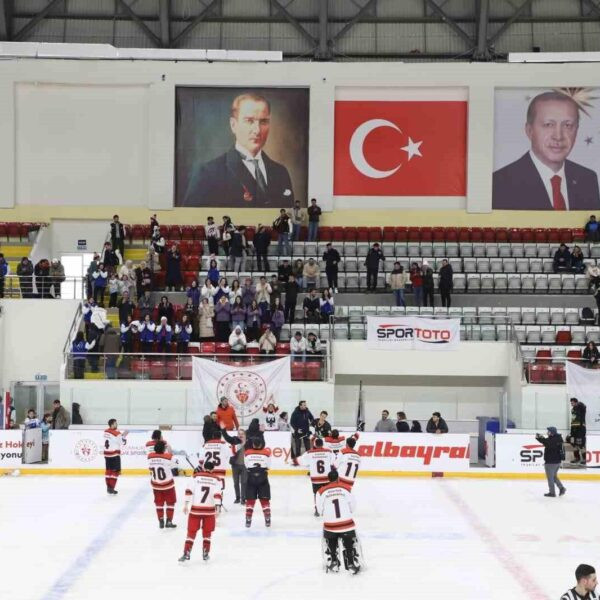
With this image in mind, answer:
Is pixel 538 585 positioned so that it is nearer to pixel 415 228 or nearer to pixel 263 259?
pixel 263 259

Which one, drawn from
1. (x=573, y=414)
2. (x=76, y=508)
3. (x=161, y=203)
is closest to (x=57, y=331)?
(x=161, y=203)

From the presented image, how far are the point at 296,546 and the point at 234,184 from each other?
2074 cm

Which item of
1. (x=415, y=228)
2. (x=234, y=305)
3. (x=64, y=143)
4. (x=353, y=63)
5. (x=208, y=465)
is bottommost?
(x=208, y=465)

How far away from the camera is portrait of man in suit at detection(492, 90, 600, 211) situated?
3369cm

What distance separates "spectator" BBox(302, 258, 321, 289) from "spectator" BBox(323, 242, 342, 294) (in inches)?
12.8

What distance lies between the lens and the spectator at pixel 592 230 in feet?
107

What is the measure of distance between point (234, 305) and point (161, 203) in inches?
298

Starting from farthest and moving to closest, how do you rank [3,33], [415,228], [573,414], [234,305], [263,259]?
[3,33] → [415,228] → [263,259] → [234,305] → [573,414]

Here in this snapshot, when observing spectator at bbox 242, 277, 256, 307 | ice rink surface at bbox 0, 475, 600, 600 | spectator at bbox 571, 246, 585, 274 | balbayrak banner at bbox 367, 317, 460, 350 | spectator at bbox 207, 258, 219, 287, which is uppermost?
spectator at bbox 571, 246, 585, 274

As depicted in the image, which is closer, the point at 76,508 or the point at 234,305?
the point at 76,508

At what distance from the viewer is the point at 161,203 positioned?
3381 cm

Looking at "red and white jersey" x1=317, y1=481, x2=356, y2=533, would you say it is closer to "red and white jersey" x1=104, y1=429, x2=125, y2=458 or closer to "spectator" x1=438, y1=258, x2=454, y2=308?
"red and white jersey" x1=104, y1=429, x2=125, y2=458

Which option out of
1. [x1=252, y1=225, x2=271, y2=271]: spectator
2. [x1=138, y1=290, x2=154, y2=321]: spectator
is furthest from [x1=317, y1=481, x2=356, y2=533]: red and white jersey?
[x1=252, y1=225, x2=271, y2=271]: spectator

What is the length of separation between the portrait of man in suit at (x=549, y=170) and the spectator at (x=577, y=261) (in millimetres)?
3424
